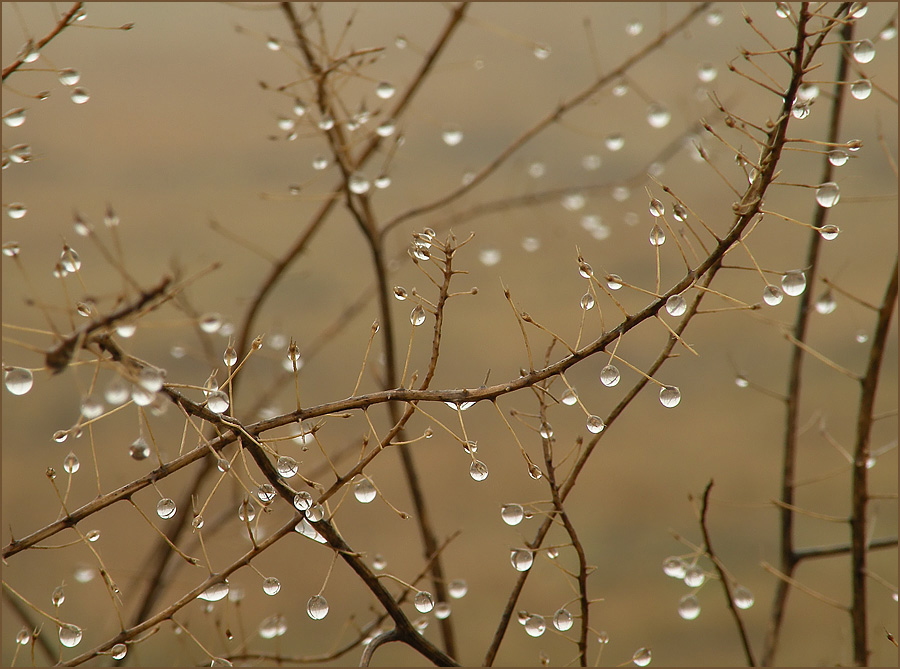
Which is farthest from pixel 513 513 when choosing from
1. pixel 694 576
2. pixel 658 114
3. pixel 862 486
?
pixel 658 114

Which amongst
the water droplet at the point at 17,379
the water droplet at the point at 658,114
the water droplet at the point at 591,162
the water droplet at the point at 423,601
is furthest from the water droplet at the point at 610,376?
the water droplet at the point at 591,162

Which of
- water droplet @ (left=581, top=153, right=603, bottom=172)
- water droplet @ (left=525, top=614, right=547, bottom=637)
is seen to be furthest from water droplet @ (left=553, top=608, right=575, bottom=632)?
water droplet @ (left=581, top=153, right=603, bottom=172)

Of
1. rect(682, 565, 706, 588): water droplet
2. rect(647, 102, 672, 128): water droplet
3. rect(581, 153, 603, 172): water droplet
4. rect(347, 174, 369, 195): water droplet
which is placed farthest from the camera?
rect(581, 153, 603, 172): water droplet

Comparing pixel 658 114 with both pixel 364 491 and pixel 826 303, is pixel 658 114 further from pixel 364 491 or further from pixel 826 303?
pixel 364 491

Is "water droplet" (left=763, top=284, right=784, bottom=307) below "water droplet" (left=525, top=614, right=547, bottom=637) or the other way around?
the other way around

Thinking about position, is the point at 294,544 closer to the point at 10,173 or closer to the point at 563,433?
the point at 563,433

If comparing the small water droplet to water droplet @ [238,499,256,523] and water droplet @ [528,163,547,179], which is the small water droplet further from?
water droplet @ [528,163,547,179]
